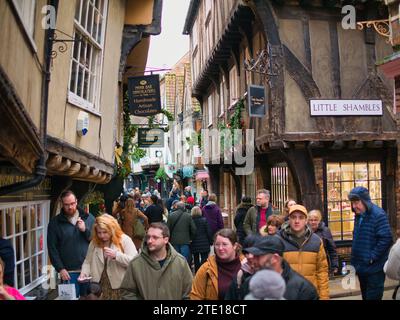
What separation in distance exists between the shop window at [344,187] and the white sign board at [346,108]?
1304 mm

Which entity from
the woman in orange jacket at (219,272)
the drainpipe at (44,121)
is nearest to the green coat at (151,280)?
the woman in orange jacket at (219,272)

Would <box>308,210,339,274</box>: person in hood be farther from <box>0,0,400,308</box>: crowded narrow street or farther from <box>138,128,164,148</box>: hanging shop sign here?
<box>138,128,164,148</box>: hanging shop sign

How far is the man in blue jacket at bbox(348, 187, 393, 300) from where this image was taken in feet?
17.9

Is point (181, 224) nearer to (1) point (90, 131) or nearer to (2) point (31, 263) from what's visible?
(1) point (90, 131)

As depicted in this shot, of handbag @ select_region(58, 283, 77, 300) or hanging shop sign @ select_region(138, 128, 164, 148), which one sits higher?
hanging shop sign @ select_region(138, 128, 164, 148)

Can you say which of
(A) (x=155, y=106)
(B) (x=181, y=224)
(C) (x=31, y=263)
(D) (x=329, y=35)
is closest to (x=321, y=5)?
(D) (x=329, y=35)

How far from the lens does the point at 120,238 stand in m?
4.82

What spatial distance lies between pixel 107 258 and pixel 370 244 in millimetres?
2914

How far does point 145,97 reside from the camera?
39.1 ft

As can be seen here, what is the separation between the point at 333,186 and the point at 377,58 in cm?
315

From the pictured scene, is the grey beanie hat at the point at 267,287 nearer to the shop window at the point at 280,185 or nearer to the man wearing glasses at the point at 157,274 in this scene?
the man wearing glasses at the point at 157,274

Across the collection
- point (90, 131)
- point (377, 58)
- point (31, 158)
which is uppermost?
point (377, 58)

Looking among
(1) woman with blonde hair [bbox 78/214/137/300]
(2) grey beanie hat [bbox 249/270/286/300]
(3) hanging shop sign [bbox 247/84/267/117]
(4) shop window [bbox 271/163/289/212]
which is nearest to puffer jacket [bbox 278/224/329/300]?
(1) woman with blonde hair [bbox 78/214/137/300]

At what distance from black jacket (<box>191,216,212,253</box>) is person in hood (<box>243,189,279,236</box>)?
1.81m
